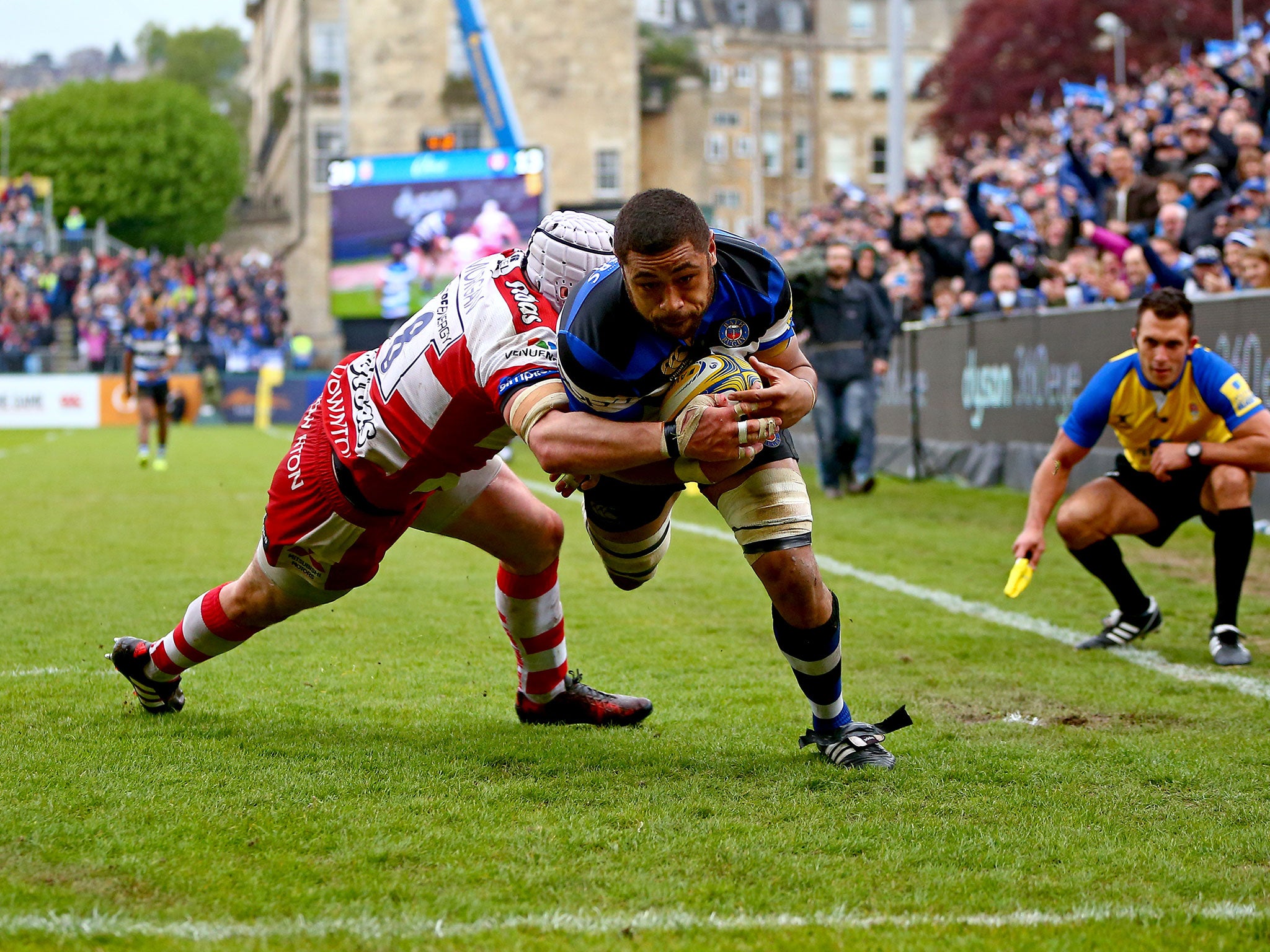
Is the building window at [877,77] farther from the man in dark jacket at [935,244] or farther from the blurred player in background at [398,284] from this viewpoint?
the man in dark jacket at [935,244]

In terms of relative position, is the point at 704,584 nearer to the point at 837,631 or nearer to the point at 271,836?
the point at 837,631

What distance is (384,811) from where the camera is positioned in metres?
3.86

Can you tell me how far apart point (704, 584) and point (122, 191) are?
227 feet

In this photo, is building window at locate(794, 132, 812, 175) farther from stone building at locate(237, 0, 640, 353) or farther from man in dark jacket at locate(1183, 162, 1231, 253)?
man in dark jacket at locate(1183, 162, 1231, 253)

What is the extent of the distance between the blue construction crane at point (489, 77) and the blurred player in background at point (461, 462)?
73.9 ft

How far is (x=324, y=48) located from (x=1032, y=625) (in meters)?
51.4

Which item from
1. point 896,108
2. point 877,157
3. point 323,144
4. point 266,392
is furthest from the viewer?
point 877,157

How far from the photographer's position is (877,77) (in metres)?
76.2

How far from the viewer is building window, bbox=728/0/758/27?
77.1 meters

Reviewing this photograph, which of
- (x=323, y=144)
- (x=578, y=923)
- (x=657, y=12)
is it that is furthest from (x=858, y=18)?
(x=578, y=923)

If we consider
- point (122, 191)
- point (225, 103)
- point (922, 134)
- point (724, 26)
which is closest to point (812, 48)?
point (724, 26)

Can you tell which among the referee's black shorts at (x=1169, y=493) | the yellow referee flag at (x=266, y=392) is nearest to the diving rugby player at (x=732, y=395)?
the referee's black shorts at (x=1169, y=493)

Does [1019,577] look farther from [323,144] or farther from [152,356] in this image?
[323,144]

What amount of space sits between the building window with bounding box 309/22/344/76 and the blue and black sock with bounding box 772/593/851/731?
171 feet
